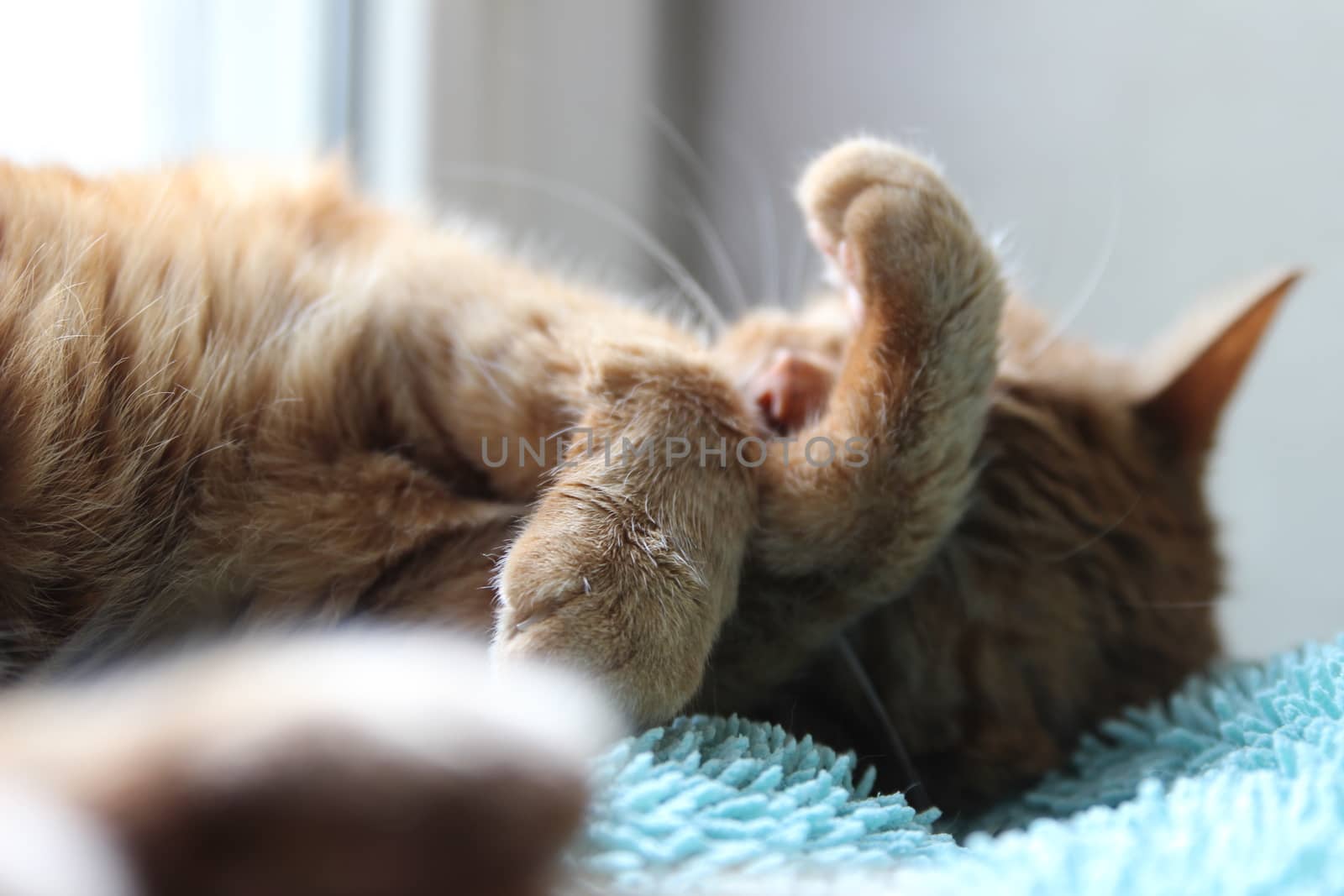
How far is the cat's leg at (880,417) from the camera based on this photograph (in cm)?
78

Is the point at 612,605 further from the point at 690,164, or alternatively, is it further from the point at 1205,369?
the point at 690,164

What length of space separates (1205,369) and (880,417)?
513mm

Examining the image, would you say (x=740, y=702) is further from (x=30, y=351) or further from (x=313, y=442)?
(x=30, y=351)

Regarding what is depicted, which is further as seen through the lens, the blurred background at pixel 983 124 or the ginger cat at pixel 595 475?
the blurred background at pixel 983 124

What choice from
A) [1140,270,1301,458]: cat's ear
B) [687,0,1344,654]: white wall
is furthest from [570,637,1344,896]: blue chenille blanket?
[687,0,1344,654]: white wall

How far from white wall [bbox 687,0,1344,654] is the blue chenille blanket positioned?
0.85 m

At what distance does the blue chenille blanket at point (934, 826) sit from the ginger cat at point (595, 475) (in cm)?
7

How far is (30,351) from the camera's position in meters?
0.73

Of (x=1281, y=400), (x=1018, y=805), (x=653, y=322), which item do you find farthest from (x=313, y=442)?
(x=1281, y=400)

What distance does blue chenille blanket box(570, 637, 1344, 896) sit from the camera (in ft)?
1.63

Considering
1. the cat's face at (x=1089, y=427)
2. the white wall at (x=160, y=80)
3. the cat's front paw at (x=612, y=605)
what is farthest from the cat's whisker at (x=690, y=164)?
the cat's front paw at (x=612, y=605)

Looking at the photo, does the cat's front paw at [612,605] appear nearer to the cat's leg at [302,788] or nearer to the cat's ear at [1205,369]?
the cat's leg at [302,788]

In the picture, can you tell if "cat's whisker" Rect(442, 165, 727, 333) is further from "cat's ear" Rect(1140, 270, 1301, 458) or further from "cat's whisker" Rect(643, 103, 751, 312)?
"cat's ear" Rect(1140, 270, 1301, 458)

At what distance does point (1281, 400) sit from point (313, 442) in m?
1.42
